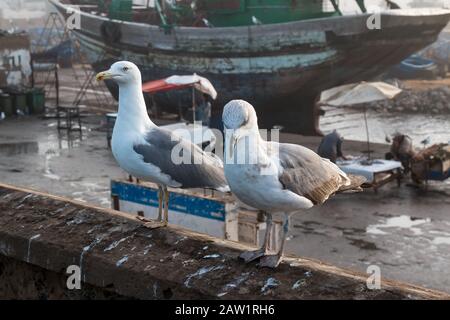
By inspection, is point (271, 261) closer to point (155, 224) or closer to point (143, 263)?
point (143, 263)

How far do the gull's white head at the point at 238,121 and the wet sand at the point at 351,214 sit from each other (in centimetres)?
706

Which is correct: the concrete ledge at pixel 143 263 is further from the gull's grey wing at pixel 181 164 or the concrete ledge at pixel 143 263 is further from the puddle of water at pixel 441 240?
the puddle of water at pixel 441 240

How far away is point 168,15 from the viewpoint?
A: 32.2 metres

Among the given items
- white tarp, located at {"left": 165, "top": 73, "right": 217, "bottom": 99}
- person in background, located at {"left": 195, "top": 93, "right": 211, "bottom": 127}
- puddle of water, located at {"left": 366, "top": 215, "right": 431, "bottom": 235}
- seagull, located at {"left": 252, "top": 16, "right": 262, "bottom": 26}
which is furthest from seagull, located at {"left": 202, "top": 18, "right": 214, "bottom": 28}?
puddle of water, located at {"left": 366, "top": 215, "right": 431, "bottom": 235}

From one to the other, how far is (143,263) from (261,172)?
2.81ft

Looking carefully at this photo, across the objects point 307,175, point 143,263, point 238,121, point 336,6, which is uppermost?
point 336,6

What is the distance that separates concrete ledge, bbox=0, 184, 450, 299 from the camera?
3305mm

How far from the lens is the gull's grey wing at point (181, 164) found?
5.17 meters

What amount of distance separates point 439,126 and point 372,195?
17756 mm

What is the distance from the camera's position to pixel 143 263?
3.75 m

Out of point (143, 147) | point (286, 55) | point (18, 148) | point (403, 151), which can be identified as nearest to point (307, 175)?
point (143, 147)

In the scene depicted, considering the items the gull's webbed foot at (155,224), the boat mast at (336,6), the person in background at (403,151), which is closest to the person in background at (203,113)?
the person in background at (403,151)
